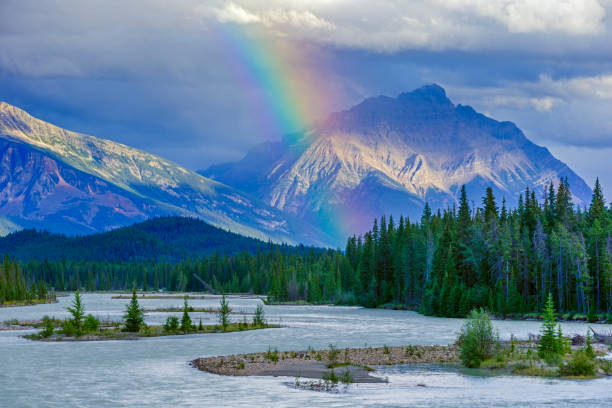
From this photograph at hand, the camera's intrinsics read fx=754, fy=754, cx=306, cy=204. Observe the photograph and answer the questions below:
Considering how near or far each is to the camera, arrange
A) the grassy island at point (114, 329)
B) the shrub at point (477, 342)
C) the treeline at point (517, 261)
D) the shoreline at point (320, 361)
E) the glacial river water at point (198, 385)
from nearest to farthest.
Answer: the glacial river water at point (198, 385)
the shoreline at point (320, 361)
the shrub at point (477, 342)
the grassy island at point (114, 329)
the treeline at point (517, 261)

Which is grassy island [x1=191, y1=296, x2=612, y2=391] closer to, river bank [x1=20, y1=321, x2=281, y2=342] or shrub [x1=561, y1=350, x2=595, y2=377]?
shrub [x1=561, y1=350, x2=595, y2=377]

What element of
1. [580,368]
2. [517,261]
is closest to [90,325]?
[580,368]

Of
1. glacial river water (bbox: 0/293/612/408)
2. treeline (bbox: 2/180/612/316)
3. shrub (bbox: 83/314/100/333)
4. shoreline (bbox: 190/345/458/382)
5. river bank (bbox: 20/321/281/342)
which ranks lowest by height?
glacial river water (bbox: 0/293/612/408)

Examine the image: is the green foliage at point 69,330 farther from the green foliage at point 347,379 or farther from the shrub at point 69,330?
the green foliage at point 347,379

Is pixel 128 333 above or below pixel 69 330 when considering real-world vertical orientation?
below

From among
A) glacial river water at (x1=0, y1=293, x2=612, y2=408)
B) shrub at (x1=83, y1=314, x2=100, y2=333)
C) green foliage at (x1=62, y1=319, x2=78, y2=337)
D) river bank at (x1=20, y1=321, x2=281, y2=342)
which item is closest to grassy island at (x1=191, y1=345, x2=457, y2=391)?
glacial river water at (x1=0, y1=293, x2=612, y2=408)

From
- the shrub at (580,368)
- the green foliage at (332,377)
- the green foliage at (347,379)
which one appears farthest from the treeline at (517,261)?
the green foliage at (332,377)

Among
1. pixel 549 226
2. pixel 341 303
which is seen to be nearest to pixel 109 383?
pixel 549 226

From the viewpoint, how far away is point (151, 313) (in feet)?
478

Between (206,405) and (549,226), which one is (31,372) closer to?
(206,405)

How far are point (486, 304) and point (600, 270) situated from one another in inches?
809

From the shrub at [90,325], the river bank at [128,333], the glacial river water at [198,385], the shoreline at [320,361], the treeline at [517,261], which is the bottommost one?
the glacial river water at [198,385]

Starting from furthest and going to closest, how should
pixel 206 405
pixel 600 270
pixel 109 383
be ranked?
pixel 600 270 < pixel 109 383 < pixel 206 405

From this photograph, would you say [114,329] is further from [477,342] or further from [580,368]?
[580,368]
